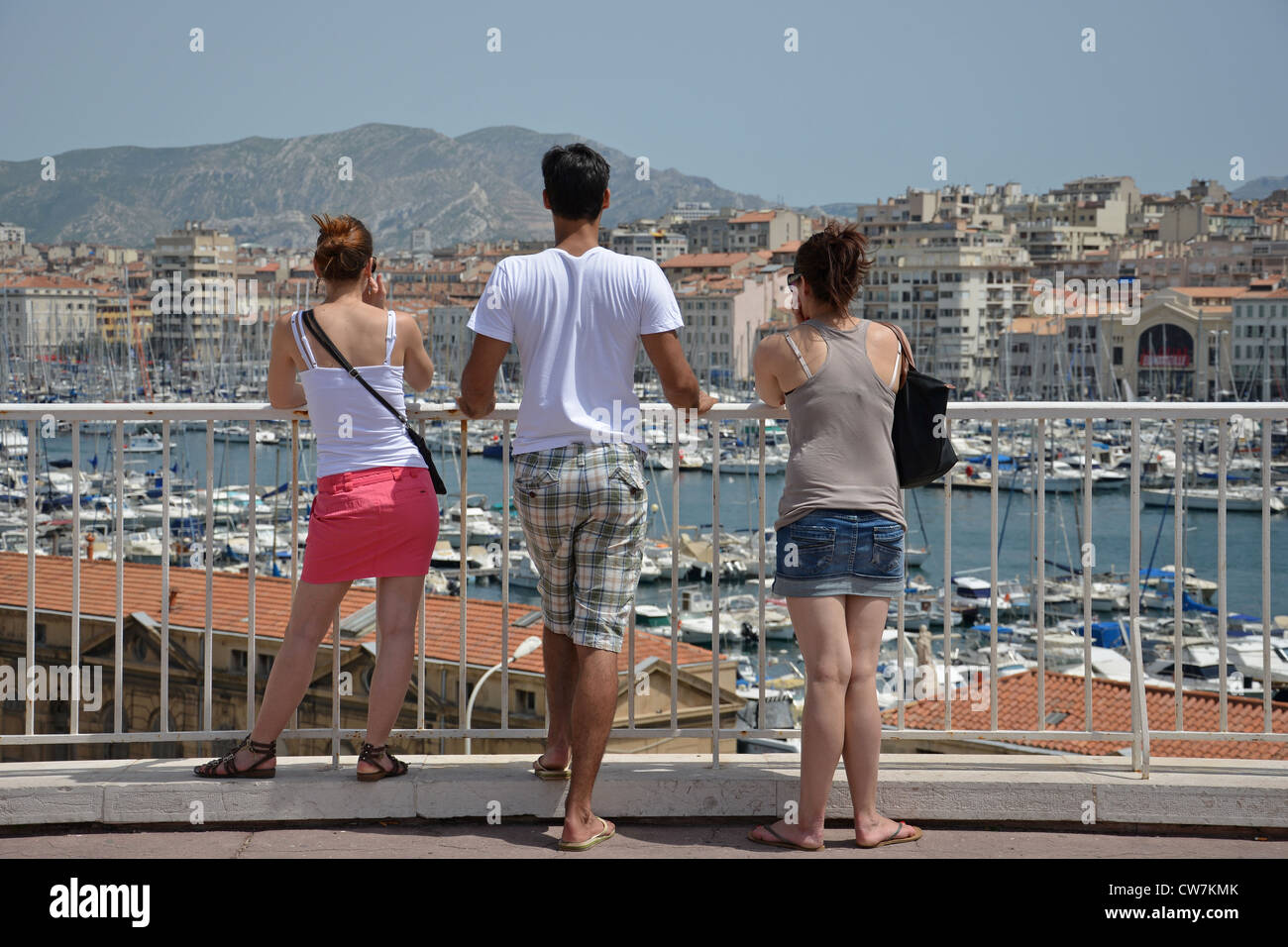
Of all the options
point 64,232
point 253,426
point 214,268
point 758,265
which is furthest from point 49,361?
point 64,232

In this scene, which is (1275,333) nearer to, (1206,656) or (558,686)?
(1206,656)

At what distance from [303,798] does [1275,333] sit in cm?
10380

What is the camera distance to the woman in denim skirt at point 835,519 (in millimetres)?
3230

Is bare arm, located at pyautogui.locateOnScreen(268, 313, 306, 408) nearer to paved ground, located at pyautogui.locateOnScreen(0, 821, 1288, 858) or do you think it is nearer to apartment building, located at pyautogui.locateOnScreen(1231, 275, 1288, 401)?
paved ground, located at pyautogui.locateOnScreen(0, 821, 1288, 858)

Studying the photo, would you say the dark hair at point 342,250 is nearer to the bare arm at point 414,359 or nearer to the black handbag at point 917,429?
the bare arm at point 414,359

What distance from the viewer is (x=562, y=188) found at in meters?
3.24

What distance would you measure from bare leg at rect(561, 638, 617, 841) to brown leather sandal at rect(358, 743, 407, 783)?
21.8 inches

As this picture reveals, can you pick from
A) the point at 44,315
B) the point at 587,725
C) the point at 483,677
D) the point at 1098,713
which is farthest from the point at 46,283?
the point at 587,725

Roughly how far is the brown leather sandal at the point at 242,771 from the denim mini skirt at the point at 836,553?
147 cm

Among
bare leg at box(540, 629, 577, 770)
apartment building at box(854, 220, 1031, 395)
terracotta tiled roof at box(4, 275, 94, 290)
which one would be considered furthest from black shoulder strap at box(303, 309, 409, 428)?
apartment building at box(854, 220, 1031, 395)

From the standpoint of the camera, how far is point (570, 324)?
3223 mm

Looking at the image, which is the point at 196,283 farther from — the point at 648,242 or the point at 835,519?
the point at 835,519

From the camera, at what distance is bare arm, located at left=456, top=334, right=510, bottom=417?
10.8 ft

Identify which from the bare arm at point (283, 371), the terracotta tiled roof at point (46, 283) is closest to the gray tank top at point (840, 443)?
the bare arm at point (283, 371)
